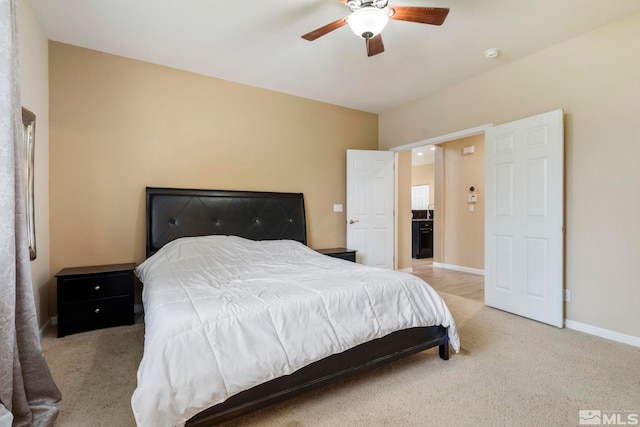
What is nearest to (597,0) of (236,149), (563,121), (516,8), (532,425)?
(516,8)

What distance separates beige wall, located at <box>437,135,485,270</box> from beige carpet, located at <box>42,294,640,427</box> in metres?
3.02

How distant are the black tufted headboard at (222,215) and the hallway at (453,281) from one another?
2242mm

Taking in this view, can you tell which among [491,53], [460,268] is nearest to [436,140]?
Answer: [491,53]

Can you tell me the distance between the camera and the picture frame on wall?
2377 millimetres

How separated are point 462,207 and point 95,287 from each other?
18.9 ft

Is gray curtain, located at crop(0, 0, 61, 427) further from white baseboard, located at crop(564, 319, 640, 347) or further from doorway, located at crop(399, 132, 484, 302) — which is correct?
doorway, located at crop(399, 132, 484, 302)

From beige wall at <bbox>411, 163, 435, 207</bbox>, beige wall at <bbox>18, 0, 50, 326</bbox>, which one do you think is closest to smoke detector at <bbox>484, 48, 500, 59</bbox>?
beige wall at <bbox>18, 0, 50, 326</bbox>

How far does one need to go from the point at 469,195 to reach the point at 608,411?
4454 mm

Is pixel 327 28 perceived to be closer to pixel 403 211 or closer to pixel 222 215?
pixel 222 215

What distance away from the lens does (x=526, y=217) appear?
3195 millimetres

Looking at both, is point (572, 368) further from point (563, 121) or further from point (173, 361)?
point (173, 361)

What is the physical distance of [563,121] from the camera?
9.70 feet

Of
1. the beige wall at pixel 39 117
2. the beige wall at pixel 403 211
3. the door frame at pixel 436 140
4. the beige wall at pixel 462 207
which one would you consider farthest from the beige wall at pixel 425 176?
the beige wall at pixel 39 117

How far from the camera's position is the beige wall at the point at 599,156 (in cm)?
258
